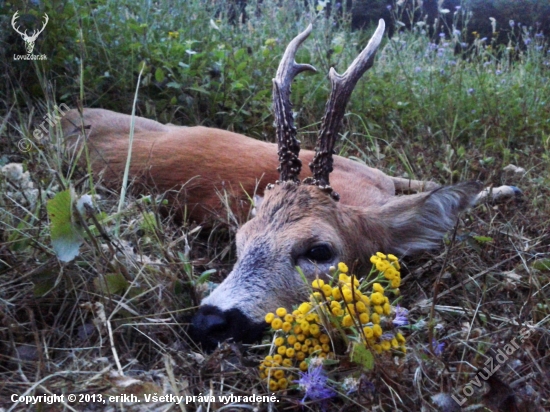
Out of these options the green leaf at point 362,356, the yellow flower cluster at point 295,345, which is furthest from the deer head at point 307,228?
the green leaf at point 362,356

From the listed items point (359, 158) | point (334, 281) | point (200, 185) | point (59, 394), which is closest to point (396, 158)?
point (359, 158)

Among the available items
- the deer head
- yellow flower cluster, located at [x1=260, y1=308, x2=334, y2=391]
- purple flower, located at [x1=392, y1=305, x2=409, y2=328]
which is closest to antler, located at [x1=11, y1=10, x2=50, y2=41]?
the deer head

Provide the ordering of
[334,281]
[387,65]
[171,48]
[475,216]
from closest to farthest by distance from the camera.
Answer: [334,281] → [475,216] → [171,48] → [387,65]

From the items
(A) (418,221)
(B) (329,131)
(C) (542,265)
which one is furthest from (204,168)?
(C) (542,265)

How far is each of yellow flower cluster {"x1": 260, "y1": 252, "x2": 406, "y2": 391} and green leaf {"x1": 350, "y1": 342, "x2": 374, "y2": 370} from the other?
10cm

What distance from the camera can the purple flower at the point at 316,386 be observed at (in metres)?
2.11

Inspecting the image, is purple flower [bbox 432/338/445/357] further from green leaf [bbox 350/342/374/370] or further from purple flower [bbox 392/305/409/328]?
green leaf [bbox 350/342/374/370]

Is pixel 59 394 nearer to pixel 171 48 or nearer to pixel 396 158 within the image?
pixel 396 158

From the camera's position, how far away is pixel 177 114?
5.54 m

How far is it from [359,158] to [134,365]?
3.14m

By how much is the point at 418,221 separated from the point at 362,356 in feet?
4.81

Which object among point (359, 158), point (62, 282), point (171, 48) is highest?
point (171, 48)

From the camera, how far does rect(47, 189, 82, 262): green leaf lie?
95.3 inches

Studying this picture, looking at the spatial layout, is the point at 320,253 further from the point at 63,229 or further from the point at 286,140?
the point at 63,229
